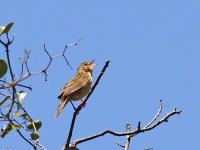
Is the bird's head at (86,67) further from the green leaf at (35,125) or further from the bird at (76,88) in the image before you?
the green leaf at (35,125)

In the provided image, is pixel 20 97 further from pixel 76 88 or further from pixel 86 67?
pixel 86 67

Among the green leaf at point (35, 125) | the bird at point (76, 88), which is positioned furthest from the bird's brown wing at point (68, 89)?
the green leaf at point (35, 125)

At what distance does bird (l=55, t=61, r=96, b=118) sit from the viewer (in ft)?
26.1

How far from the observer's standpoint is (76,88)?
26.8ft

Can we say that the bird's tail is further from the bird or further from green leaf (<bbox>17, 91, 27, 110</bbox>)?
green leaf (<bbox>17, 91, 27, 110</bbox>)

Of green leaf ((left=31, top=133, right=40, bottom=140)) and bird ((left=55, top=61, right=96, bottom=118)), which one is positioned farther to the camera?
bird ((left=55, top=61, right=96, bottom=118))

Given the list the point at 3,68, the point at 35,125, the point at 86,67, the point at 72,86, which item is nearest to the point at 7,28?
the point at 3,68

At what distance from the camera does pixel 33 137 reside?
12.5 ft

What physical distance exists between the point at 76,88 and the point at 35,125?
432 centimetres

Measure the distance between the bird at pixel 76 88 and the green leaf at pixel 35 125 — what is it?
136 inches

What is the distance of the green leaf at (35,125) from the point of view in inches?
149

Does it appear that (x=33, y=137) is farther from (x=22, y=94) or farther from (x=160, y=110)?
(x=160, y=110)

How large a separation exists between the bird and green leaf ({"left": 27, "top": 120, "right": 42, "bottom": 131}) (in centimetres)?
346

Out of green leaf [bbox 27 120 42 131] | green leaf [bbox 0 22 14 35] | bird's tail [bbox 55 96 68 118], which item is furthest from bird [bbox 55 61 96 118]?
green leaf [bbox 0 22 14 35]
